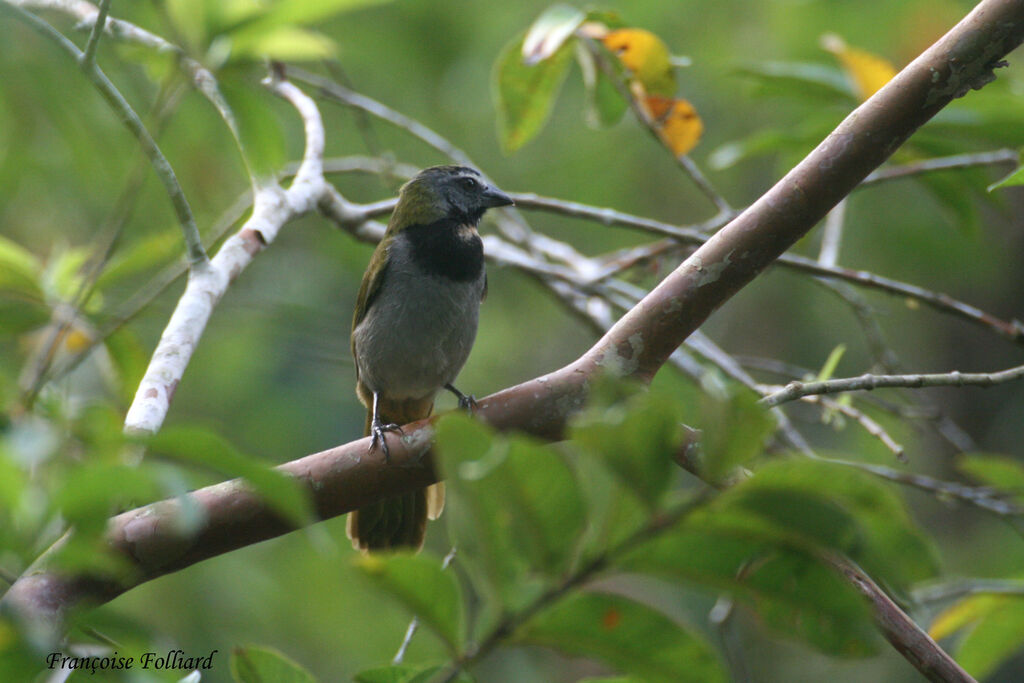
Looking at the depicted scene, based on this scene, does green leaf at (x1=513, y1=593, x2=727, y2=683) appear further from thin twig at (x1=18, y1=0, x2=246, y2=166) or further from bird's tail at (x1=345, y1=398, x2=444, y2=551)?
bird's tail at (x1=345, y1=398, x2=444, y2=551)

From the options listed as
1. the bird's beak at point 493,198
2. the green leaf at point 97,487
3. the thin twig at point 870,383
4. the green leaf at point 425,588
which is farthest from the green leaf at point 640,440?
the bird's beak at point 493,198

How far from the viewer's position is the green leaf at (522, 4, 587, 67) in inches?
Answer: 127

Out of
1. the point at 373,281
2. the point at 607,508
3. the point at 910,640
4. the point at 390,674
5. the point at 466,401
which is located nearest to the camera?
the point at 607,508

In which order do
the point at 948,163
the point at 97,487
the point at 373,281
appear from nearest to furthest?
the point at 97,487 → the point at 948,163 → the point at 373,281

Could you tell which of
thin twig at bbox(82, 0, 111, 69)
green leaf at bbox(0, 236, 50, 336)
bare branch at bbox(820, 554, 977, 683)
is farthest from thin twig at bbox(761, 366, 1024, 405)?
green leaf at bbox(0, 236, 50, 336)

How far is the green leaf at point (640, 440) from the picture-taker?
114cm

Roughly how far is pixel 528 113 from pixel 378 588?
281 centimetres

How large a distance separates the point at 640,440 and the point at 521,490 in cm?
16

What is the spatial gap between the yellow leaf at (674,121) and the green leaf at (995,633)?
198 centimetres

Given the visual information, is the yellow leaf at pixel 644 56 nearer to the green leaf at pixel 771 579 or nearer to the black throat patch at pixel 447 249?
the black throat patch at pixel 447 249

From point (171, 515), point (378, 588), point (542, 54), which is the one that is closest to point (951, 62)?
point (542, 54)

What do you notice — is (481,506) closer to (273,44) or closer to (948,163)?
(273,44)

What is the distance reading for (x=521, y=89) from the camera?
3.67 meters

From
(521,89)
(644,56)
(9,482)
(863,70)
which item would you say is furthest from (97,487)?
(863,70)
